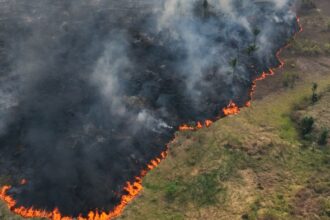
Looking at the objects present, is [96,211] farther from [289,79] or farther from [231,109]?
[289,79]

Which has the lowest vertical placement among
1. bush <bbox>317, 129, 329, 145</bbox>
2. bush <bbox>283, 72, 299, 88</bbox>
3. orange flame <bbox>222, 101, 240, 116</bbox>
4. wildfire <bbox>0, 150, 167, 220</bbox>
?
wildfire <bbox>0, 150, 167, 220</bbox>

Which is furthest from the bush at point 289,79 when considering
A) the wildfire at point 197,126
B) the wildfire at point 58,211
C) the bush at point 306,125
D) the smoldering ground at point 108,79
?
the wildfire at point 58,211

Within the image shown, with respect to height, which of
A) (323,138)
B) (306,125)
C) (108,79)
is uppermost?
(108,79)

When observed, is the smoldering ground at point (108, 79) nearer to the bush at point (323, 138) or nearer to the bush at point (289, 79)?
the bush at point (289, 79)

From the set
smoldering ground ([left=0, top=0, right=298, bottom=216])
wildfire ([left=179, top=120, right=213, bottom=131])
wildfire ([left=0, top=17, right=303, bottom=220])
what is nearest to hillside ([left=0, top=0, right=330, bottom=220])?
wildfire ([left=0, top=17, right=303, bottom=220])

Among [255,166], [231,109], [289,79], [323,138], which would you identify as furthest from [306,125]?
[289,79]

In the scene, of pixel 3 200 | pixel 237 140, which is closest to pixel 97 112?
pixel 3 200

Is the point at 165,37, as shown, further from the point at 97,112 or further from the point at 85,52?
the point at 97,112

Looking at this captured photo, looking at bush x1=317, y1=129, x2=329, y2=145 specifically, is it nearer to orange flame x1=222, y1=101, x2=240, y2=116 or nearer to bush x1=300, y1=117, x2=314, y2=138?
bush x1=300, y1=117, x2=314, y2=138

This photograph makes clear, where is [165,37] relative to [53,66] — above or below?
above
